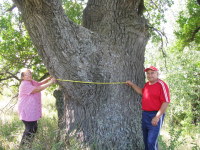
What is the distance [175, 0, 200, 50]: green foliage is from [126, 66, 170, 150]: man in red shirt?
8310mm

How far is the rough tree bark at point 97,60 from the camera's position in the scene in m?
3.73

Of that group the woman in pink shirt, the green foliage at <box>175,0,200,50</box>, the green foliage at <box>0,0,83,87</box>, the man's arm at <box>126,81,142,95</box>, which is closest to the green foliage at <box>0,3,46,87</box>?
the green foliage at <box>0,0,83,87</box>

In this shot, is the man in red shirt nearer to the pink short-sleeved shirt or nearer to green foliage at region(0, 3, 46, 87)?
the pink short-sleeved shirt

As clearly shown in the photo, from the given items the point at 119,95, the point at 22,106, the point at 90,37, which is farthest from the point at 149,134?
the point at 22,106

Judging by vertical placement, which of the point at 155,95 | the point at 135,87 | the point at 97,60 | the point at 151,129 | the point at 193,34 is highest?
the point at 193,34

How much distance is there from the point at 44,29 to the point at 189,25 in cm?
939

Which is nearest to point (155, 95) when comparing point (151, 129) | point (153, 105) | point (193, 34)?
point (153, 105)

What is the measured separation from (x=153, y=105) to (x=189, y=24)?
875 centimetres

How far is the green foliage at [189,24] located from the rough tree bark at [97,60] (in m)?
7.39

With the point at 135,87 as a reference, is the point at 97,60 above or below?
above

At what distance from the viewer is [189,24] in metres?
11.1

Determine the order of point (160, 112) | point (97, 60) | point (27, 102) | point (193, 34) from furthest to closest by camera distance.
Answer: point (193, 34) < point (27, 102) < point (97, 60) < point (160, 112)

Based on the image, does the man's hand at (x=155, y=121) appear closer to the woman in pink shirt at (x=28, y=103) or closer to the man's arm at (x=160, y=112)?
the man's arm at (x=160, y=112)

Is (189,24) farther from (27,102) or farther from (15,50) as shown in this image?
(27,102)
